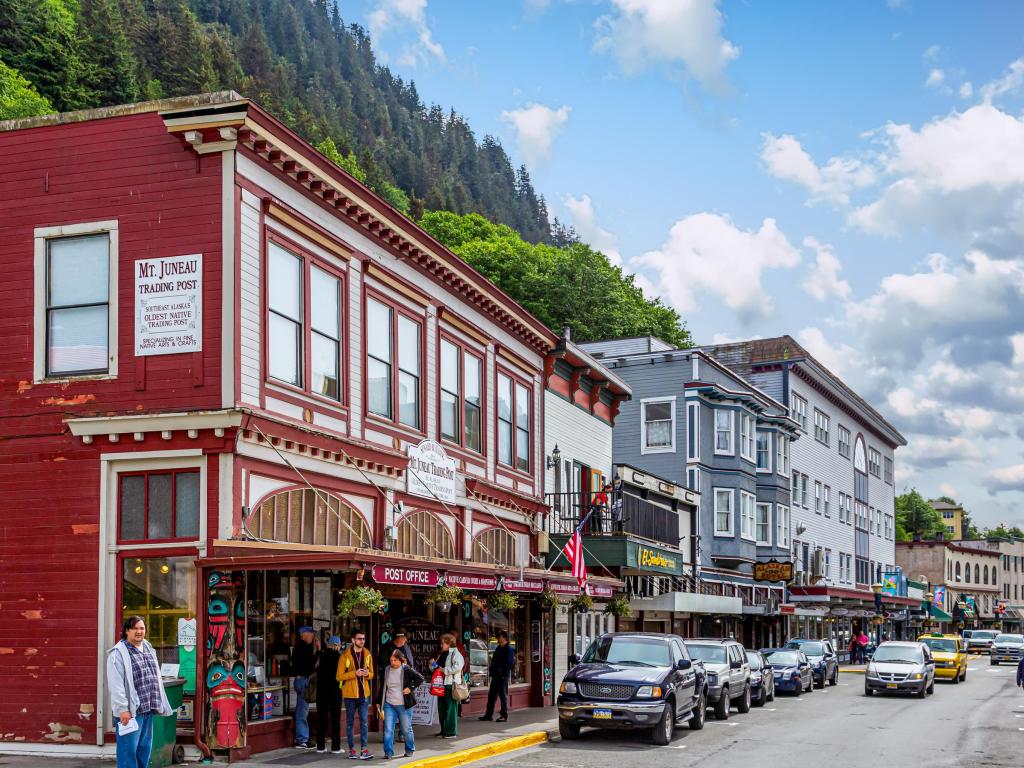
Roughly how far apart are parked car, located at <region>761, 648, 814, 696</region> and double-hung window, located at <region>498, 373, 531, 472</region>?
11.6 m

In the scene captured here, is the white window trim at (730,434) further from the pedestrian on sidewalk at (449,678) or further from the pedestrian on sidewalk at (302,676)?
the pedestrian on sidewalk at (302,676)

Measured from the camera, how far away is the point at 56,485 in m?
18.0

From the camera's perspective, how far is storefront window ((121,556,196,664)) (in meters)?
→ 17.2

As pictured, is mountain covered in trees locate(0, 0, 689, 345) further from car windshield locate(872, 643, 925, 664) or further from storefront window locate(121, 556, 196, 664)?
storefront window locate(121, 556, 196, 664)

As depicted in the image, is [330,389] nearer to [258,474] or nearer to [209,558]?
[258,474]

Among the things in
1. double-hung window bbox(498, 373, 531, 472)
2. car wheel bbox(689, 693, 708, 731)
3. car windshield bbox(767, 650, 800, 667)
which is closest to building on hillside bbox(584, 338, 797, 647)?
car windshield bbox(767, 650, 800, 667)

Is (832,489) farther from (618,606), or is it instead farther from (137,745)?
(137,745)

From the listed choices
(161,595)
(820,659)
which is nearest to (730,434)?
(820,659)

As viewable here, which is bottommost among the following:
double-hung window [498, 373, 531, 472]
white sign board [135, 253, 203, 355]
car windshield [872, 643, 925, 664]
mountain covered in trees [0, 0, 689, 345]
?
car windshield [872, 643, 925, 664]

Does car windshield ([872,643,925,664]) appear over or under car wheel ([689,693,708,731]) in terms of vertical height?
under

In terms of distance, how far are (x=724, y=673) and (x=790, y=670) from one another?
10.8m

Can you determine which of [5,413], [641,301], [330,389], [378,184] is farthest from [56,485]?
[378,184]

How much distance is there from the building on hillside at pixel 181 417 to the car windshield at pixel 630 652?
327 centimetres

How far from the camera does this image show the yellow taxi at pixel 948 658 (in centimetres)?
4481
